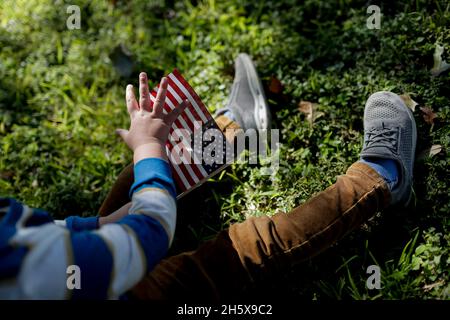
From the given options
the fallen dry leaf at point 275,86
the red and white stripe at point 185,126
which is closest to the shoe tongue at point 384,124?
the fallen dry leaf at point 275,86

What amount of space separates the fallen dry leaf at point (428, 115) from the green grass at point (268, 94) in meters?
0.03

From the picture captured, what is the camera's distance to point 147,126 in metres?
1.80

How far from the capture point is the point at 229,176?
2436 millimetres

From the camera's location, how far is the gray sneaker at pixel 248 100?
2.46 m

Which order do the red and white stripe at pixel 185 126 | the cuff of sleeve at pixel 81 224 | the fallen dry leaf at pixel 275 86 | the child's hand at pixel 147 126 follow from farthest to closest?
the fallen dry leaf at pixel 275 86 → the red and white stripe at pixel 185 126 → the cuff of sleeve at pixel 81 224 → the child's hand at pixel 147 126

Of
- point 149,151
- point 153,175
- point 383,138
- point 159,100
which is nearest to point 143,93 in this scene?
point 159,100

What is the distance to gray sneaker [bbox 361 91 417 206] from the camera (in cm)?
200

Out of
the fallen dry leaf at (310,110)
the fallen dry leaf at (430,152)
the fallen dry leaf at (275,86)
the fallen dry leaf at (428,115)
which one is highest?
the fallen dry leaf at (275,86)

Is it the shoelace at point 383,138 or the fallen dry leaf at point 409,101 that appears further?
the fallen dry leaf at point 409,101

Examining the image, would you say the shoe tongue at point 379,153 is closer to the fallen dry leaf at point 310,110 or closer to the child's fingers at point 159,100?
the fallen dry leaf at point 310,110

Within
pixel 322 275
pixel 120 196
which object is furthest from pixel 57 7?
pixel 322 275

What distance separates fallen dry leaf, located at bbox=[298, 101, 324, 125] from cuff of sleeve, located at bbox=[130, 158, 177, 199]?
110 cm

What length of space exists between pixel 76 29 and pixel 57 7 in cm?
30
